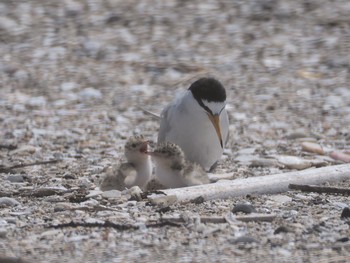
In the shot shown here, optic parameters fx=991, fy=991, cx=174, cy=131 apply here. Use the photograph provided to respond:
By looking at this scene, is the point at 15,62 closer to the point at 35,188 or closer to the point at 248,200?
the point at 35,188

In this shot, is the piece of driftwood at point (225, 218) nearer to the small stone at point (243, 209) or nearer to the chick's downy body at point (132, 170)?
the small stone at point (243, 209)

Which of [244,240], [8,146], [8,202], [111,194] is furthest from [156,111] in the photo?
[244,240]

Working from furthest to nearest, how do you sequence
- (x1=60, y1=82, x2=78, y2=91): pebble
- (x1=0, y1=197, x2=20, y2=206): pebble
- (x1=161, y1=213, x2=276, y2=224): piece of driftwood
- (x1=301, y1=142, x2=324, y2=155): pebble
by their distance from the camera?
(x1=60, y1=82, x2=78, y2=91): pebble → (x1=301, y1=142, x2=324, y2=155): pebble → (x1=0, y1=197, x2=20, y2=206): pebble → (x1=161, y1=213, x2=276, y2=224): piece of driftwood

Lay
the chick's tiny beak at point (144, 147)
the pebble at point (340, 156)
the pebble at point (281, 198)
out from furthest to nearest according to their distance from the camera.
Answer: the pebble at point (340, 156), the chick's tiny beak at point (144, 147), the pebble at point (281, 198)

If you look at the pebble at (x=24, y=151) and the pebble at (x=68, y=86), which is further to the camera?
the pebble at (x=68, y=86)

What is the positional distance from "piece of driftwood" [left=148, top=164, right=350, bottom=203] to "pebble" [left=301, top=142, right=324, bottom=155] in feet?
4.45

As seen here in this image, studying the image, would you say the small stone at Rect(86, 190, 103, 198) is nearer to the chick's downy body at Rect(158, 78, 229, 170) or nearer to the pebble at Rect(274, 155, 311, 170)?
the chick's downy body at Rect(158, 78, 229, 170)

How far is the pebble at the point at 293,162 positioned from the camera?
656cm

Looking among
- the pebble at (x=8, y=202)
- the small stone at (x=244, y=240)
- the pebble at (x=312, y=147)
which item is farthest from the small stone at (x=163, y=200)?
the pebble at (x=312, y=147)

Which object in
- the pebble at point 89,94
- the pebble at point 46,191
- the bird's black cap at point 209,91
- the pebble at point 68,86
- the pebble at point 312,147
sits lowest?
the pebble at point 312,147

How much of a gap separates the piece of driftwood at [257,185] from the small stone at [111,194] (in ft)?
0.83

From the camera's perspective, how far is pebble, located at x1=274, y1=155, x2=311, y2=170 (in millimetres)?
6559

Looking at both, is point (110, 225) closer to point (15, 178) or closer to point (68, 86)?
point (15, 178)

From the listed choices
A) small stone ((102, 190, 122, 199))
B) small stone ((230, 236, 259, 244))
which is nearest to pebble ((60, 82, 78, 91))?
small stone ((102, 190, 122, 199))
